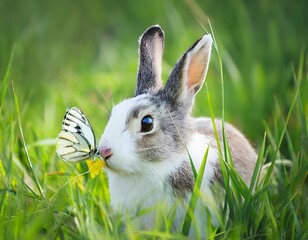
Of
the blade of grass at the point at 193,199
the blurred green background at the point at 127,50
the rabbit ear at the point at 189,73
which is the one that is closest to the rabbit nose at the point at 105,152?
the blade of grass at the point at 193,199

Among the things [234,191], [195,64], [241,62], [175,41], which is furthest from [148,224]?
[175,41]

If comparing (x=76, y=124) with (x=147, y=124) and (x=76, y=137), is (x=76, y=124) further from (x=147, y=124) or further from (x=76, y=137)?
(x=147, y=124)

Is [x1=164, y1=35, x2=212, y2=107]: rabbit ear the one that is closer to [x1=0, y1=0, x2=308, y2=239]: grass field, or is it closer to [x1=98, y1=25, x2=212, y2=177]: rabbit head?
[x1=98, y1=25, x2=212, y2=177]: rabbit head

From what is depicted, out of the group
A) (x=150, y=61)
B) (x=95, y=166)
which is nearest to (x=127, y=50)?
(x=150, y=61)

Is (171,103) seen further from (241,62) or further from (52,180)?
(241,62)

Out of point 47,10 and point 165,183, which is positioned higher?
point 47,10

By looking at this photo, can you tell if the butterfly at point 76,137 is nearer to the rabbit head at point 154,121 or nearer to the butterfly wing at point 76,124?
the butterfly wing at point 76,124
